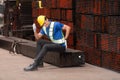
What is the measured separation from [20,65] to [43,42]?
1.27m

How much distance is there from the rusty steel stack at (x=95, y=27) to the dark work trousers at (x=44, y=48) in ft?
3.33

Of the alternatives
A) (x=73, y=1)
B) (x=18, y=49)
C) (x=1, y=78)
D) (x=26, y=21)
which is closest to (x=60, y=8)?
(x=73, y=1)

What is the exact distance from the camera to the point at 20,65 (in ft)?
39.5

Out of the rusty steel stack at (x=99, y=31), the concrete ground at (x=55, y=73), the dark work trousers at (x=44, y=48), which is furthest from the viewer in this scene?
the dark work trousers at (x=44, y=48)

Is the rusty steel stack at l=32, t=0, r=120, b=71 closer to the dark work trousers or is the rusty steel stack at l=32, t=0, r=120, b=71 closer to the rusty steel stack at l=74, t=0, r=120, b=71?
the rusty steel stack at l=74, t=0, r=120, b=71

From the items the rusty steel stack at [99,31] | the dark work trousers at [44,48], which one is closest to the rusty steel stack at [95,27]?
the rusty steel stack at [99,31]

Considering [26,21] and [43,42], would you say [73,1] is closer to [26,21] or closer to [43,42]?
[43,42]

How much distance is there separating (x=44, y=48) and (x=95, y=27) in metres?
1.59

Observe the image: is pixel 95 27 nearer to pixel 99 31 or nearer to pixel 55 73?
pixel 99 31

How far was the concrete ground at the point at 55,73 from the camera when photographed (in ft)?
33.0

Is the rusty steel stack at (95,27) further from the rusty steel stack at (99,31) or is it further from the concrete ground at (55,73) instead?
the concrete ground at (55,73)

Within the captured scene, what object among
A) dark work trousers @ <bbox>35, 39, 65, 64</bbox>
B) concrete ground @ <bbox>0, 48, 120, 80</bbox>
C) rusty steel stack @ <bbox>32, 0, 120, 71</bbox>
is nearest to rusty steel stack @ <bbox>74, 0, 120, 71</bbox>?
rusty steel stack @ <bbox>32, 0, 120, 71</bbox>

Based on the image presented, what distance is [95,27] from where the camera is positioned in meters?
11.6

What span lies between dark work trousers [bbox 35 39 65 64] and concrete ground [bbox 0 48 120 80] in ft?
1.17
